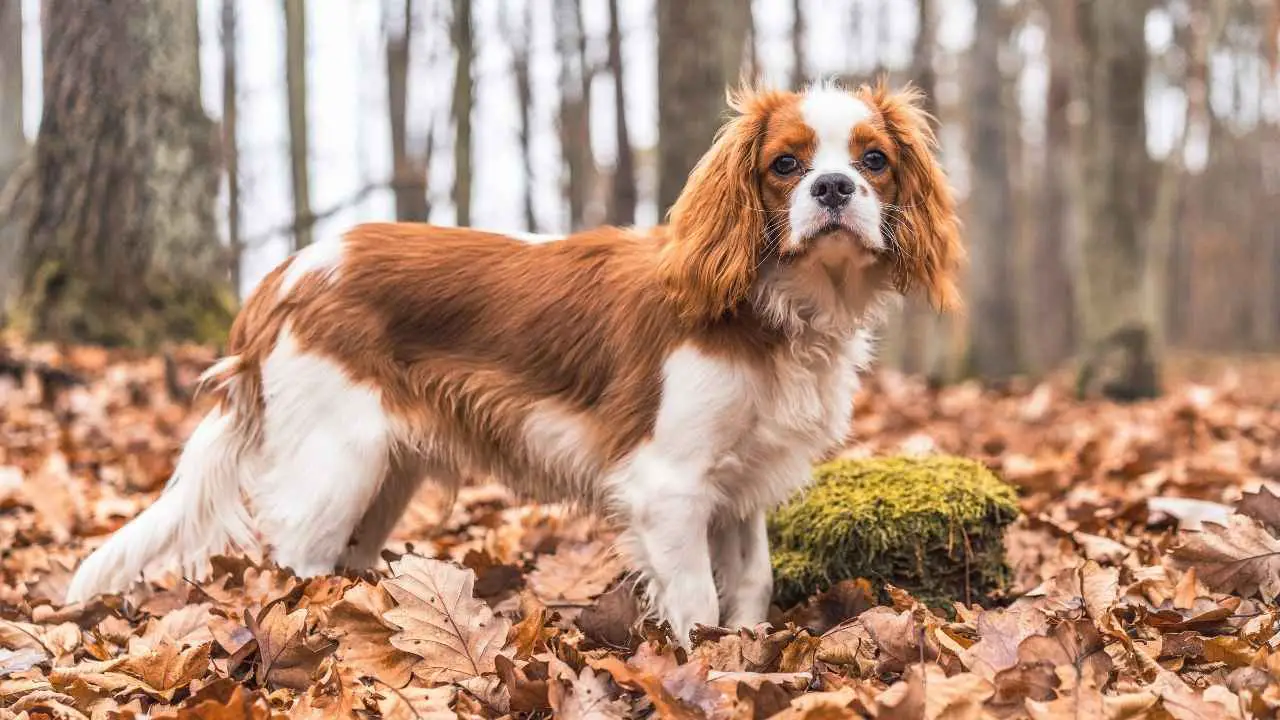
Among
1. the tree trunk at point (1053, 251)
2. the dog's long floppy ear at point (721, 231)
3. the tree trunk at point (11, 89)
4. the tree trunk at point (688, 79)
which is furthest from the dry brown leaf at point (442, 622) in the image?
the tree trunk at point (11, 89)

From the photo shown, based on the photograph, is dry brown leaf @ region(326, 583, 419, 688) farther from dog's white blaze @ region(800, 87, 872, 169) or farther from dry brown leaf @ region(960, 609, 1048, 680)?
dog's white blaze @ region(800, 87, 872, 169)

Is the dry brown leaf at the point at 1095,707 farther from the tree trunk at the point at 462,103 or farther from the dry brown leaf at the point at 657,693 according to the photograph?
the tree trunk at the point at 462,103

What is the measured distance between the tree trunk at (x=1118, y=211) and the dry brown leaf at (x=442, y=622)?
6907mm

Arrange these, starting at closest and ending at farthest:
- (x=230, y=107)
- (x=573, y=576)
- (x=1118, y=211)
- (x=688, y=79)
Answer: (x=573, y=576) → (x=688, y=79) → (x=1118, y=211) → (x=230, y=107)

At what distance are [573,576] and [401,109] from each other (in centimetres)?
1121

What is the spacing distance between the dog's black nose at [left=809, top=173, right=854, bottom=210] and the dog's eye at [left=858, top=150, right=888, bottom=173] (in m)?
0.19

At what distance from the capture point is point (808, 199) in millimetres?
3010

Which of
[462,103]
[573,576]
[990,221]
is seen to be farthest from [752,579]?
[990,221]

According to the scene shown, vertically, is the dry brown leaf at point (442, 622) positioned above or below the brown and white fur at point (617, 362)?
below

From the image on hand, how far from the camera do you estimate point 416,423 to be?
137 inches

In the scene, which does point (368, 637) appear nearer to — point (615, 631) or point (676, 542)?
point (615, 631)

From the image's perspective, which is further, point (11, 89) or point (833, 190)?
point (11, 89)

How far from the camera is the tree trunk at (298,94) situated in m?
10.3

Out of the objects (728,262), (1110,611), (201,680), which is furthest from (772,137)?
(201,680)
